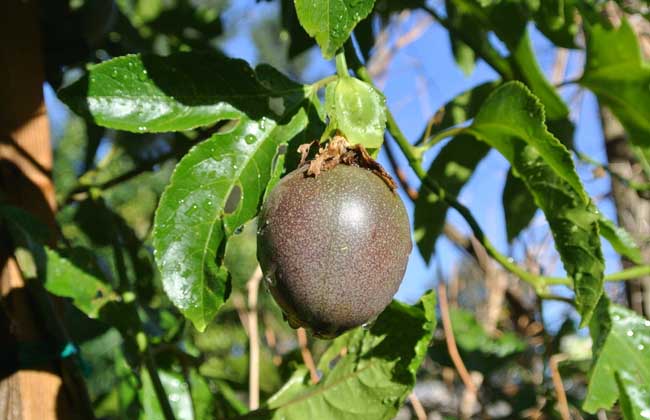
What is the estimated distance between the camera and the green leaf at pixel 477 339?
4.79 ft

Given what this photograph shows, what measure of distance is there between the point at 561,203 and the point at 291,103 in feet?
0.87

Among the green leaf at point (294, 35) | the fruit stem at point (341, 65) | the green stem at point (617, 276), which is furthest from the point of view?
the green leaf at point (294, 35)

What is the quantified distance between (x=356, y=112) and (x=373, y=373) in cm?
32

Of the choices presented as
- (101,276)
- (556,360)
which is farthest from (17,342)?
(556,360)

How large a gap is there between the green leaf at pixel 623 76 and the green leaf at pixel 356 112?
47cm

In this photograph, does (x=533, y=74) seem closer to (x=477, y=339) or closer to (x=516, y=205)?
(x=516, y=205)

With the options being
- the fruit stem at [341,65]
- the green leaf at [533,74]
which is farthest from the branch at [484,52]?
the fruit stem at [341,65]

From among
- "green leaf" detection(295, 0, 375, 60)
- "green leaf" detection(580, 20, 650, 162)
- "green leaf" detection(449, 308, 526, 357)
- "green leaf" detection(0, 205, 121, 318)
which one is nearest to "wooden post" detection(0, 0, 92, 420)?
"green leaf" detection(0, 205, 121, 318)

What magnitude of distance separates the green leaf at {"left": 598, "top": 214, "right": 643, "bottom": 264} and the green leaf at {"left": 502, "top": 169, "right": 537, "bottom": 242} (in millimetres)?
173

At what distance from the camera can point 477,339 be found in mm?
1474

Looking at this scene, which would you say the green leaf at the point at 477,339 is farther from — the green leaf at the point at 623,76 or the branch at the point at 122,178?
the branch at the point at 122,178

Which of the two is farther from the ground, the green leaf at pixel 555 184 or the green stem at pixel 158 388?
the green leaf at pixel 555 184

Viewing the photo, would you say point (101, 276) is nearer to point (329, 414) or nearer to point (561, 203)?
point (329, 414)

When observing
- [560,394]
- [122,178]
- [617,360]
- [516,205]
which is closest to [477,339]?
[560,394]
